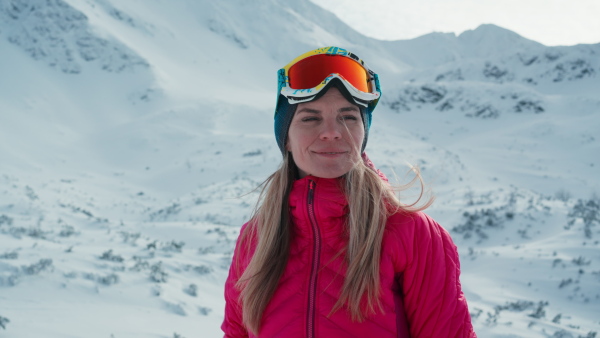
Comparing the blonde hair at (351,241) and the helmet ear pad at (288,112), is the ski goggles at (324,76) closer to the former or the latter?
the helmet ear pad at (288,112)

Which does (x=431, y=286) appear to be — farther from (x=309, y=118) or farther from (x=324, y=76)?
(x=324, y=76)

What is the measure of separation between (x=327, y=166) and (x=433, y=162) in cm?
1838

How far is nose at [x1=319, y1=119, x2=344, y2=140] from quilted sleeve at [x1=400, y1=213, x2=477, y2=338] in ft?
1.61

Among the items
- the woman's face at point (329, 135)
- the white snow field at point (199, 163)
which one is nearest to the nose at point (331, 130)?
the woman's face at point (329, 135)

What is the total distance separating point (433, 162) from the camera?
62.3 feet

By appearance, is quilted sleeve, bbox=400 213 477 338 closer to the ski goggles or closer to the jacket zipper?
the jacket zipper

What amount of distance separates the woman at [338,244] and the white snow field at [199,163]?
34 centimetres

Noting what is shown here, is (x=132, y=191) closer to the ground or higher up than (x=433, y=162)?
closer to the ground

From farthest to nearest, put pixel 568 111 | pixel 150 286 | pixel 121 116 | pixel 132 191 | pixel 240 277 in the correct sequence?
pixel 568 111 → pixel 121 116 → pixel 132 191 → pixel 150 286 → pixel 240 277

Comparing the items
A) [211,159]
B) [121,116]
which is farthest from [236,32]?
[211,159]

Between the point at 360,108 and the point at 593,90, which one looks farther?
the point at 593,90

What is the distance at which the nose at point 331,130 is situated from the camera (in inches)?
67.2

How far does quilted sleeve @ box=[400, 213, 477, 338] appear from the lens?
156cm

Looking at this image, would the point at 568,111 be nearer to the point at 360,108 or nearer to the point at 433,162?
the point at 433,162
